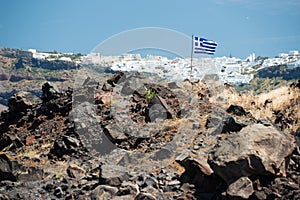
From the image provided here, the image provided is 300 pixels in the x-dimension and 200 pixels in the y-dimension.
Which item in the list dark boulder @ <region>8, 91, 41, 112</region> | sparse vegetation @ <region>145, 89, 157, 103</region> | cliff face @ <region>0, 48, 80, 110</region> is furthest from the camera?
cliff face @ <region>0, 48, 80, 110</region>

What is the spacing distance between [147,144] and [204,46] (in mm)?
8054

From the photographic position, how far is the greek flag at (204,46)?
15.9 m

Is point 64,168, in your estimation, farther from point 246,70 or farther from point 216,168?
point 246,70

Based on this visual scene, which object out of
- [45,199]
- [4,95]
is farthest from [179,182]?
[4,95]

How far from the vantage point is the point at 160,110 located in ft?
35.6

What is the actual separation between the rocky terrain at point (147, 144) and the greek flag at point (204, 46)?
164 cm

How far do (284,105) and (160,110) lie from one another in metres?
4.63

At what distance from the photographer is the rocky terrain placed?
5699 mm

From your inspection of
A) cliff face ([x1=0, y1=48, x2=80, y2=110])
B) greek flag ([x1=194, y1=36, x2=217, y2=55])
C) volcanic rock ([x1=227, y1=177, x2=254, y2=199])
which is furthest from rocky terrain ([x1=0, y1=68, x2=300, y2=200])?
cliff face ([x1=0, y1=48, x2=80, y2=110])

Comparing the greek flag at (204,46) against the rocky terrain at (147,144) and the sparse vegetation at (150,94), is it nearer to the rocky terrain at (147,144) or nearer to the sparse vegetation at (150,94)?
the rocky terrain at (147,144)

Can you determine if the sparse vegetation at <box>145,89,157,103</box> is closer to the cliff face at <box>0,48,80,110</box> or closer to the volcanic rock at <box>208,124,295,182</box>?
the volcanic rock at <box>208,124,295,182</box>

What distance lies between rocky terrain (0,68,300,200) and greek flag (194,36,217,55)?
164cm

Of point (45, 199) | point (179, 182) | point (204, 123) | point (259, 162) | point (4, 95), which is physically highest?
point (4, 95)

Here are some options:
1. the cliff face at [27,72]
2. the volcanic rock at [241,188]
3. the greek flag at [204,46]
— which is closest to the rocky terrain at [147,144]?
the volcanic rock at [241,188]
